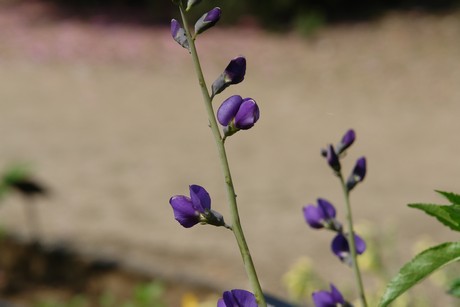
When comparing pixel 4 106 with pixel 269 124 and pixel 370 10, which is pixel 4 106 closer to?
pixel 269 124

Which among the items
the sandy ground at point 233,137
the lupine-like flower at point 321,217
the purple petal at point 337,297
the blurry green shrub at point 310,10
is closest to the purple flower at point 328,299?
the purple petal at point 337,297

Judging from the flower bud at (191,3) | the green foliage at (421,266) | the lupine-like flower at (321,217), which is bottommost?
the lupine-like flower at (321,217)

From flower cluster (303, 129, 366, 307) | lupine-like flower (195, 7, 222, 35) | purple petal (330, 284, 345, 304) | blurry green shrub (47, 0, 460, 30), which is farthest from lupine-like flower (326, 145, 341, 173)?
blurry green shrub (47, 0, 460, 30)

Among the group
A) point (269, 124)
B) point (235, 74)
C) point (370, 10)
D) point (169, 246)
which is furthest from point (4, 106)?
point (235, 74)

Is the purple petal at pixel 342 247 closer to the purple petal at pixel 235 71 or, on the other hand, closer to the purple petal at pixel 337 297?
the purple petal at pixel 337 297

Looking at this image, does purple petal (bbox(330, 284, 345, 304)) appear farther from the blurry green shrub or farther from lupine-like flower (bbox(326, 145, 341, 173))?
the blurry green shrub

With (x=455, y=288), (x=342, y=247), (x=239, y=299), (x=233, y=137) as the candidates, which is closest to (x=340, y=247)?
(x=342, y=247)
